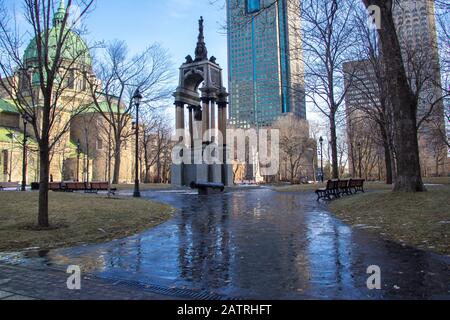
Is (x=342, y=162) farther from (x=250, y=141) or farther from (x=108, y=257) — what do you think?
(x=108, y=257)

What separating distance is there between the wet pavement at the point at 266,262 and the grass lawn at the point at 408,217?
60cm

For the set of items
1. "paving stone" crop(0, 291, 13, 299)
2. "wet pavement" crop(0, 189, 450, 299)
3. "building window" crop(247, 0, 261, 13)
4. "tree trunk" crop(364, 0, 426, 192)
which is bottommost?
"wet pavement" crop(0, 189, 450, 299)

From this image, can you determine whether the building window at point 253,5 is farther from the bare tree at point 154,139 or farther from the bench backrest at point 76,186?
the bare tree at point 154,139

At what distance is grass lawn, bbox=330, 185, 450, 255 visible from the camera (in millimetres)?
7699

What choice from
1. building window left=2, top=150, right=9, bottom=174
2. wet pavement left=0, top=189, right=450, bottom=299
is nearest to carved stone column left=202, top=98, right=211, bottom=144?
wet pavement left=0, top=189, right=450, bottom=299

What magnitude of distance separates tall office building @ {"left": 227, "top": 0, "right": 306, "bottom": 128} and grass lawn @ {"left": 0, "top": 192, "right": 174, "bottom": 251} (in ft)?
31.5

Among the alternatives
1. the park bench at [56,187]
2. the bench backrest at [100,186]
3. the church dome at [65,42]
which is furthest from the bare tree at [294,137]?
the church dome at [65,42]

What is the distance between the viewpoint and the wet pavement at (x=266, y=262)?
4664 millimetres

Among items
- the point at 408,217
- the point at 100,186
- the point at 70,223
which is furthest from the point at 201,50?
the point at 408,217

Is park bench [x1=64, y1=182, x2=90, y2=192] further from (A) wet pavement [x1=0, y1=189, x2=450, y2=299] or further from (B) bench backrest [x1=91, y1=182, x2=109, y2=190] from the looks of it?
(A) wet pavement [x1=0, y1=189, x2=450, y2=299]

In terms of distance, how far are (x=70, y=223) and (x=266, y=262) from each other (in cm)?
692

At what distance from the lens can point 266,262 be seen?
608 cm
